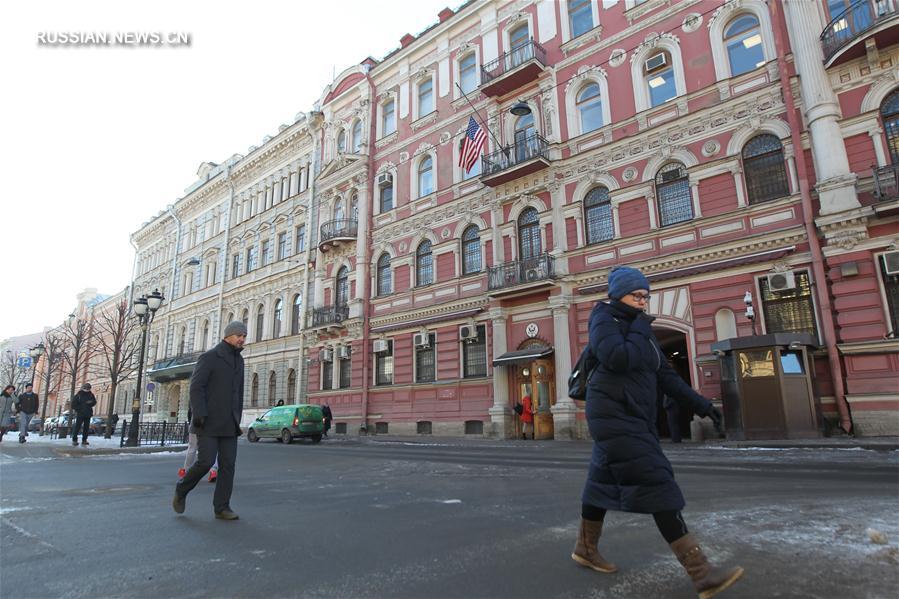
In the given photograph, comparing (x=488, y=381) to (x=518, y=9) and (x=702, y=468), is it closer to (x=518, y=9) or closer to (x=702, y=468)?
(x=702, y=468)

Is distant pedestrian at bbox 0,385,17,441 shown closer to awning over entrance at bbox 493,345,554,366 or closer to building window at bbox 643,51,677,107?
awning over entrance at bbox 493,345,554,366

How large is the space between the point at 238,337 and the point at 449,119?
2101 cm

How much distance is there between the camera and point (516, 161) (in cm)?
2095

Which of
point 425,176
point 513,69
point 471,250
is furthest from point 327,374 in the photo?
point 513,69

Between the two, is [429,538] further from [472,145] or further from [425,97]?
[425,97]

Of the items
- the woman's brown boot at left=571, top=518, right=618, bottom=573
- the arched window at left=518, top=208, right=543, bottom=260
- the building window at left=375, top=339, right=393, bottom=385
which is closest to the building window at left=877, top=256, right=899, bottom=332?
the arched window at left=518, top=208, right=543, bottom=260

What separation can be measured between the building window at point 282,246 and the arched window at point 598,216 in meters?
20.5

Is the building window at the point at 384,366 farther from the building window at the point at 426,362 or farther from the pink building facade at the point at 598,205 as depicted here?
the building window at the point at 426,362

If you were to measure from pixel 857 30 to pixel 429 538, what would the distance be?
17.1m

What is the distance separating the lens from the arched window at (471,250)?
22328 mm

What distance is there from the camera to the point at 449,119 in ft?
80.9

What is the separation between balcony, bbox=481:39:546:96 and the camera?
20.8 metres

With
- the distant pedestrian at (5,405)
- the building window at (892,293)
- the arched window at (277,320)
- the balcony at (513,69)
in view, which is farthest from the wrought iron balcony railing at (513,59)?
the distant pedestrian at (5,405)

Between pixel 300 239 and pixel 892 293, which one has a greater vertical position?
pixel 300 239
